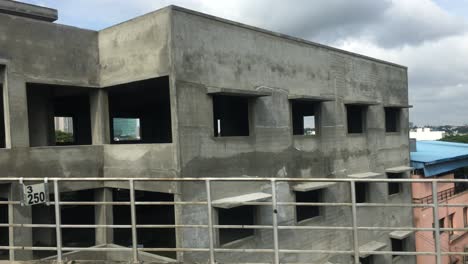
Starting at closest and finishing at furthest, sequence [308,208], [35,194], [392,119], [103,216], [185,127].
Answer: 1. [35,194]
2. [185,127]
3. [103,216]
4. [308,208]
5. [392,119]

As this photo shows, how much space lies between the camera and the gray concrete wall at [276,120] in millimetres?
9391

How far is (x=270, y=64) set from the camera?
11578mm

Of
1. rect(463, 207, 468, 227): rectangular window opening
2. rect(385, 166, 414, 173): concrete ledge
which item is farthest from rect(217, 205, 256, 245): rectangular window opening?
rect(463, 207, 468, 227): rectangular window opening

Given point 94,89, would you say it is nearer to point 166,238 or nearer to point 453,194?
point 166,238

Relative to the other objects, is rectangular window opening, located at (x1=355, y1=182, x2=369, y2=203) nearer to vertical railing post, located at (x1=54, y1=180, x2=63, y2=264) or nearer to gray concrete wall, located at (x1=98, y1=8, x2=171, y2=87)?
gray concrete wall, located at (x1=98, y1=8, x2=171, y2=87)

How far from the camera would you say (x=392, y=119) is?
19172 mm

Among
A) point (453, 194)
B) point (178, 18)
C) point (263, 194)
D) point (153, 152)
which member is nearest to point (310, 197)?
point (263, 194)

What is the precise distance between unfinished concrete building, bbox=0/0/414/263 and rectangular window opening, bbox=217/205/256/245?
0.06 meters

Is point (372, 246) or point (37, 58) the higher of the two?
point (37, 58)

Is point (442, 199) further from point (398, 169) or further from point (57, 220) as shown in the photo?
point (57, 220)

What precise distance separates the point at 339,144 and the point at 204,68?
6.79 meters

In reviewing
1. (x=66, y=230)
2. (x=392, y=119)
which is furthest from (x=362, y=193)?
(x=66, y=230)

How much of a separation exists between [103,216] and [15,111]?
3.39 metres

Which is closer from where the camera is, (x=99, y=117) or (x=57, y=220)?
(x=57, y=220)
